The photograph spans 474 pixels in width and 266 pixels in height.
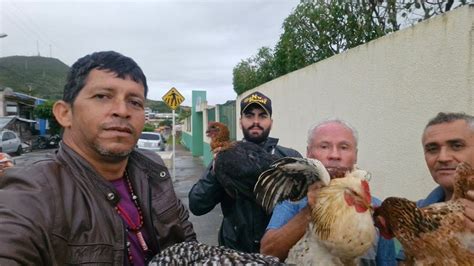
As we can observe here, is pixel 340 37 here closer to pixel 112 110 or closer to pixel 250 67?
pixel 112 110

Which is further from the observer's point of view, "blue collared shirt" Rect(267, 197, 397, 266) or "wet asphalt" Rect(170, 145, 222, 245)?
"wet asphalt" Rect(170, 145, 222, 245)

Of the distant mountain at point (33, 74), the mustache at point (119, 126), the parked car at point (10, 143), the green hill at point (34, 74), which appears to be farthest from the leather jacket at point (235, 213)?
the distant mountain at point (33, 74)

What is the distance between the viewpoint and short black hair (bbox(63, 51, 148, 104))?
1.60m

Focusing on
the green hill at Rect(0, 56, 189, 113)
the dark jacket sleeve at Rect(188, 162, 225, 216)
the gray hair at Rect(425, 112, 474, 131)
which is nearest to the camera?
the gray hair at Rect(425, 112, 474, 131)

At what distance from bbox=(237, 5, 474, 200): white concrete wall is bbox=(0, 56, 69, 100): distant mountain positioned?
6857 centimetres

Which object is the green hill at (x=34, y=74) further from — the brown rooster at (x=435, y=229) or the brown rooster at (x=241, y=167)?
the brown rooster at (x=435, y=229)

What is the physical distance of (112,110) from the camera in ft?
5.14

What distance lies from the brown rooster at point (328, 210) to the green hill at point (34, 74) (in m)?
70.6

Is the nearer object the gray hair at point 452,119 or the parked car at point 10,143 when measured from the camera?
the gray hair at point 452,119

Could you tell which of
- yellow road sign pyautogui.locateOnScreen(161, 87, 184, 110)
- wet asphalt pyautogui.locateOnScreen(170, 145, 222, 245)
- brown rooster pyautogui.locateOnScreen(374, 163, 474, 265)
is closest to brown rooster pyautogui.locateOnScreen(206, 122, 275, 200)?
brown rooster pyautogui.locateOnScreen(374, 163, 474, 265)

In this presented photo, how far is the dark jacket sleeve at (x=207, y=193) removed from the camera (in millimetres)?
2846

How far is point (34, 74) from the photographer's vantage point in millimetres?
84250

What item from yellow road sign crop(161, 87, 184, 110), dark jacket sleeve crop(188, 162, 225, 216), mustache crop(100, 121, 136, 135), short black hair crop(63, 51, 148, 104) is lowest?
dark jacket sleeve crop(188, 162, 225, 216)

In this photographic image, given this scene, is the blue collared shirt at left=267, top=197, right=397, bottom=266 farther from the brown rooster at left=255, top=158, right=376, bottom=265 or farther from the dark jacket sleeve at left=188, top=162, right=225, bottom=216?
the dark jacket sleeve at left=188, top=162, right=225, bottom=216
